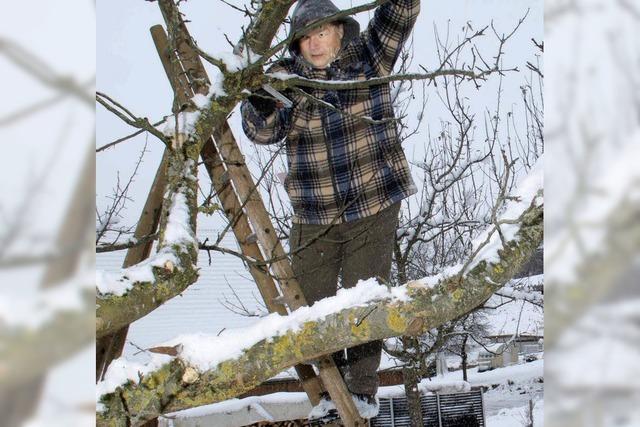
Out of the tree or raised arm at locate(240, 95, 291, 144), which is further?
raised arm at locate(240, 95, 291, 144)

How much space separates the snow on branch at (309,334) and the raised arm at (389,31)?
57 cm

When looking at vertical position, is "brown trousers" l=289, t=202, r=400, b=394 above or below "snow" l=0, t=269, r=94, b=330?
above

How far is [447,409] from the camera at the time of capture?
237 cm

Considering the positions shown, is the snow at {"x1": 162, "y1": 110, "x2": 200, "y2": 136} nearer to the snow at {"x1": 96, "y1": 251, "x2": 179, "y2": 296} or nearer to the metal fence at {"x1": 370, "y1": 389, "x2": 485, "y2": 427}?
the snow at {"x1": 96, "y1": 251, "x2": 179, "y2": 296}

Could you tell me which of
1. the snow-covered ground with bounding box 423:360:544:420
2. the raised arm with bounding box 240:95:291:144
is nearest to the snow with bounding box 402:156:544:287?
the raised arm with bounding box 240:95:291:144

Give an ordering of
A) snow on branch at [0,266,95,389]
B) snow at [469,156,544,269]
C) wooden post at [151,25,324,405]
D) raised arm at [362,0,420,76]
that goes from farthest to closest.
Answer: wooden post at [151,25,324,405] < raised arm at [362,0,420,76] < snow at [469,156,544,269] < snow on branch at [0,266,95,389]

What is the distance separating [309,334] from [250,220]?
597 mm

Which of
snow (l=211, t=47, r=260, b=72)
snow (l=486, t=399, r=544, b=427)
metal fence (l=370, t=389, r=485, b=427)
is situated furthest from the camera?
snow (l=486, t=399, r=544, b=427)

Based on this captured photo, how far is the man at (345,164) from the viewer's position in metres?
1.28

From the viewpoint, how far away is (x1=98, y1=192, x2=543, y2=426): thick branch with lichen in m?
A: 0.71

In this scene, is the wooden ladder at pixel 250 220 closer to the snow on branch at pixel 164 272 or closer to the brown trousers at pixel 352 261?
the brown trousers at pixel 352 261

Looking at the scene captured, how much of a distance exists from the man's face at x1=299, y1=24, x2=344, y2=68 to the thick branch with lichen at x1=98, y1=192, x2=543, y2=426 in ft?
2.09

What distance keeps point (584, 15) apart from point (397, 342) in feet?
8.12

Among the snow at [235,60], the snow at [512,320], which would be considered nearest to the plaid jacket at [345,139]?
the snow at [235,60]
